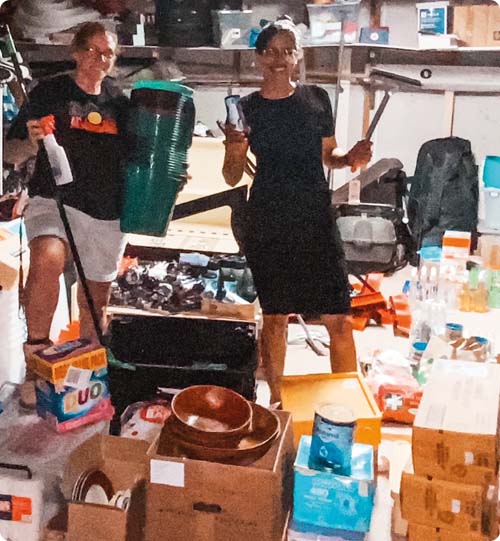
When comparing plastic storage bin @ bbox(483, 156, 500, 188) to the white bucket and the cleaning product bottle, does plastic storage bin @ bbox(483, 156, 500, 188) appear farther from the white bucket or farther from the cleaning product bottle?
the cleaning product bottle

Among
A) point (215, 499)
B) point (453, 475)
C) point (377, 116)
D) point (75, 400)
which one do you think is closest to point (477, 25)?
point (377, 116)

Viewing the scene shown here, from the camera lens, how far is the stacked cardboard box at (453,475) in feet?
6.42

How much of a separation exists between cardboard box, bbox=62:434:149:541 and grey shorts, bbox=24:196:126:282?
20.3 inches

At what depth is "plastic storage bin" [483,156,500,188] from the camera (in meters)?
2.24

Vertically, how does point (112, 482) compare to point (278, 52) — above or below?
below

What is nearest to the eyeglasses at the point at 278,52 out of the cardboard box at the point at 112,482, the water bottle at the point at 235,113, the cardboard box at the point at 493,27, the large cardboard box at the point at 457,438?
the water bottle at the point at 235,113

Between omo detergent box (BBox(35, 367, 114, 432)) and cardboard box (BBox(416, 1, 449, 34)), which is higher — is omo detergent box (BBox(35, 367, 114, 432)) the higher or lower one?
the lower one

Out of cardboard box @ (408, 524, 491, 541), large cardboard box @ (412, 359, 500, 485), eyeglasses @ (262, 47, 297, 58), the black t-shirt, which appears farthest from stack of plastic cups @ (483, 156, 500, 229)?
the black t-shirt

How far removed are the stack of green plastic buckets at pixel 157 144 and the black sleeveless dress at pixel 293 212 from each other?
193 millimetres

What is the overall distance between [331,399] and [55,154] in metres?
1.07

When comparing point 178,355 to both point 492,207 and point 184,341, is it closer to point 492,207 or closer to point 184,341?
point 184,341

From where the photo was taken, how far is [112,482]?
220cm

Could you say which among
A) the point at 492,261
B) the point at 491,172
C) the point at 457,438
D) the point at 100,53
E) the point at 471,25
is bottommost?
the point at 457,438

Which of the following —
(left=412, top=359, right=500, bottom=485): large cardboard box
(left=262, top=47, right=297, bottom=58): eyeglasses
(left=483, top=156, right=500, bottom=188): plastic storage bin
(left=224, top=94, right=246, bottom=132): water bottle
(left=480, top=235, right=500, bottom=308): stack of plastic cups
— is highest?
(left=262, top=47, right=297, bottom=58): eyeglasses
